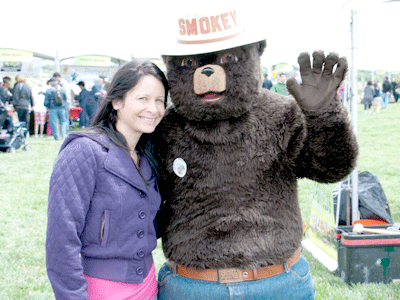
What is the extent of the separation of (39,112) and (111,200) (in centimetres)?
1187

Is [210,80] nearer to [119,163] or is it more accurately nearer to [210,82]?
[210,82]

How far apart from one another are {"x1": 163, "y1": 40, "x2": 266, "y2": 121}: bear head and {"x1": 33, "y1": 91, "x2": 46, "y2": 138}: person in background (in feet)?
38.4

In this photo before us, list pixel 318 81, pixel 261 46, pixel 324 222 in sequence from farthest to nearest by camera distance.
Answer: pixel 324 222
pixel 261 46
pixel 318 81

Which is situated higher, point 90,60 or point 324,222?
point 90,60

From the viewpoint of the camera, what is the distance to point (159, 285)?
6.07ft

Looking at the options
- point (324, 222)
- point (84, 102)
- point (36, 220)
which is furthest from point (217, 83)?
point (84, 102)

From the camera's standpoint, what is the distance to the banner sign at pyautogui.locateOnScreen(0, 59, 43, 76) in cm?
1730

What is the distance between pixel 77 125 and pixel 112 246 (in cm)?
1522

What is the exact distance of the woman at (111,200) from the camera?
147cm

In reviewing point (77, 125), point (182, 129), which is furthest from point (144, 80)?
point (77, 125)

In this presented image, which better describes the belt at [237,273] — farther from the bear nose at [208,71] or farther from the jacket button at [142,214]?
the bear nose at [208,71]

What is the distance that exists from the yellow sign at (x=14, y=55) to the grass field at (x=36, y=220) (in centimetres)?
642

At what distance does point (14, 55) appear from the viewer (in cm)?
1518

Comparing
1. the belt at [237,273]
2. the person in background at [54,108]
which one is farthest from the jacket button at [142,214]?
the person in background at [54,108]
